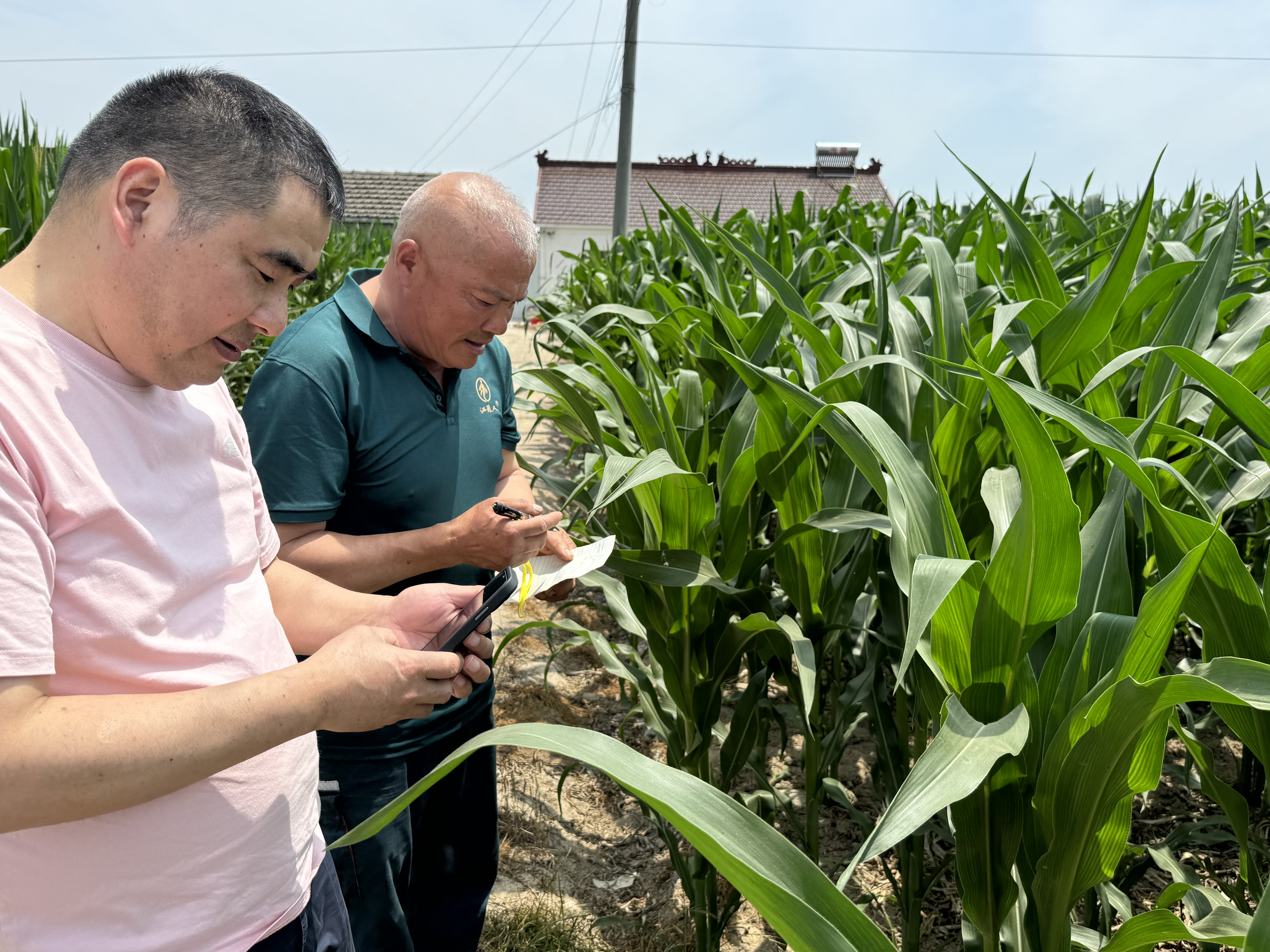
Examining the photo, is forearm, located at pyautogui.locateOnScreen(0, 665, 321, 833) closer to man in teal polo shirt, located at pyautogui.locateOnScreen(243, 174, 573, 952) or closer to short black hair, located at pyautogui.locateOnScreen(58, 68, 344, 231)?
short black hair, located at pyautogui.locateOnScreen(58, 68, 344, 231)

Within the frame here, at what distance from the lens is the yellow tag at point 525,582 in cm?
113

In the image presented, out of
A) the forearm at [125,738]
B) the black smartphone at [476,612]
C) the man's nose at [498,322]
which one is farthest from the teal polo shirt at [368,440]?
the forearm at [125,738]

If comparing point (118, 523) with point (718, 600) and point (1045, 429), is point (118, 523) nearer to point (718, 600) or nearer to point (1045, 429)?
point (1045, 429)

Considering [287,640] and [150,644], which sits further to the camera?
[287,640]

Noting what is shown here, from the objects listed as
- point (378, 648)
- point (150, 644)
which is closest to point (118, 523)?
point (150, 644)

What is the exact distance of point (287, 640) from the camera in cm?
109

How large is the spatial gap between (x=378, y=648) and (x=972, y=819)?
63cm

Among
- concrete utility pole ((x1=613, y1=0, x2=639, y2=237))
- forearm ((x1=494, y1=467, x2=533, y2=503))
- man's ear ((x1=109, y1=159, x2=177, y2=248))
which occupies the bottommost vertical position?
forearm ((x1=494, y1=467, x2=533, y2=503))

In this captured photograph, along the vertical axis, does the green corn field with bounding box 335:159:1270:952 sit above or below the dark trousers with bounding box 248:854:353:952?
above

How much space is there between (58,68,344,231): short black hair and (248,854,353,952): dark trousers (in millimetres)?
786

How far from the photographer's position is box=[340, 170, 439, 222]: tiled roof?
23.3m

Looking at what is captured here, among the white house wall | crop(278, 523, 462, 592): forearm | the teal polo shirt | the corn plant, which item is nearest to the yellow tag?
crop(278, 523, 462, 592): forearm

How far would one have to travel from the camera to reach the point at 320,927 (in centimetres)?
109

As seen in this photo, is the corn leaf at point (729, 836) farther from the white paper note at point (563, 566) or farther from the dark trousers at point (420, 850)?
the dark trousers at point (420, 850)
